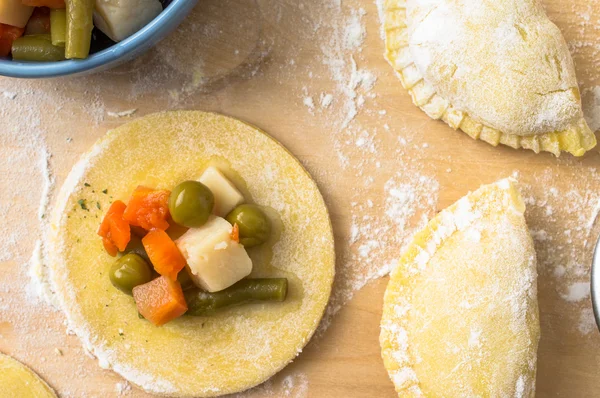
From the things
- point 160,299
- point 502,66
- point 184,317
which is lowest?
point 184,317

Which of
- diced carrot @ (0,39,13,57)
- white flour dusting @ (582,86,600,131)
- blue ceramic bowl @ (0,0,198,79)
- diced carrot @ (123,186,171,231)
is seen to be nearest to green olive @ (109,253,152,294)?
diced carrot @ (123,186,171,231)

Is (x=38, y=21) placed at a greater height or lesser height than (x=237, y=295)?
greater

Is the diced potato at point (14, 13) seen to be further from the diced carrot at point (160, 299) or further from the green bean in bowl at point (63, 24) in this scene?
the diced carrot at point (160, 299)

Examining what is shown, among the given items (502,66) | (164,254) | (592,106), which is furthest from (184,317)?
(592,106)

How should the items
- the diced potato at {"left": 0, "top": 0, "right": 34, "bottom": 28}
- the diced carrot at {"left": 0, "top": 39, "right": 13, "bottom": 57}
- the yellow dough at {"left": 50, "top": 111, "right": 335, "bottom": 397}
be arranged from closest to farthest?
the diced potato at {"left": 0, "top": 0, "right": 34, "bottom": 28} → the diced carrot at {"left": 0, "top": 39, "right": 13, "bottom": 57} → the yellow dough at {"left": 50, "top": 111, "right": 335, "bottom": 397}

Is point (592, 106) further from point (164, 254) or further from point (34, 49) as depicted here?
point (34, 49)

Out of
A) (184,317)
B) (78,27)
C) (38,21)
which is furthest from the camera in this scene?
(184,317)

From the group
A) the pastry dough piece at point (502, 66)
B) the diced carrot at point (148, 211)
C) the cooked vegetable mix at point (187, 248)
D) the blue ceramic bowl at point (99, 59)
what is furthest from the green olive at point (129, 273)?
the pastry dough piece at point (502, 66)

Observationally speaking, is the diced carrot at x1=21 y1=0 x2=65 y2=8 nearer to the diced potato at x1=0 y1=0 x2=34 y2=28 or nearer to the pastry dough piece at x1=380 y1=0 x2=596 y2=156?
the diced potato at x1=0 y1=0 x2=34 y2=28
